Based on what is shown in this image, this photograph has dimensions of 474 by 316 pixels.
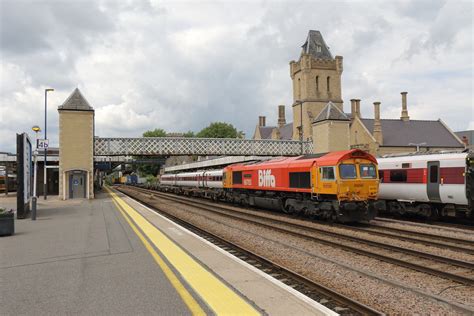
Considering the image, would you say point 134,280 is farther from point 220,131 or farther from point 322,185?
point 220,131

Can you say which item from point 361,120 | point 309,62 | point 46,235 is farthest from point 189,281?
point 309,62

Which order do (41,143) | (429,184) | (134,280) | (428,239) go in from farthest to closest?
1. (41,143)
2. (429,184)
3. (428,239)
4. (134,280)

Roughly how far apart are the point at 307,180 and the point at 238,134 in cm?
9146

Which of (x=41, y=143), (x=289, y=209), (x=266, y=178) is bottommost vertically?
(x=289, y=209)

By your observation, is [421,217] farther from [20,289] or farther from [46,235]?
[20,289]

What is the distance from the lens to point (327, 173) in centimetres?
1666

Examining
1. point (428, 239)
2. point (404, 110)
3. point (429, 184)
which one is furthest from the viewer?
point (404, 110)

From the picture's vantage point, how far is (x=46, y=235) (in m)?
13.5

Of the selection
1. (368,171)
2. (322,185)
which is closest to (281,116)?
(368,171)

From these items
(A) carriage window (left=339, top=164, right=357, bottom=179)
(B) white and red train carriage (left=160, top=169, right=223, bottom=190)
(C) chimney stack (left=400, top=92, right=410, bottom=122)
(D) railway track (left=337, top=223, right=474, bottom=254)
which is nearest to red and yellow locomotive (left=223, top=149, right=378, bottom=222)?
(A) carriage window (left=339, top=164, right=357, bottom=179)

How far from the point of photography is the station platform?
19.5 feet

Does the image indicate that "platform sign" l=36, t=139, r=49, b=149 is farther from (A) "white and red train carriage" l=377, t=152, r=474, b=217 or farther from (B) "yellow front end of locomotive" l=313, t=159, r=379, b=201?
(A) "white and red train carriage" l=377, t=152, r=474, b=217

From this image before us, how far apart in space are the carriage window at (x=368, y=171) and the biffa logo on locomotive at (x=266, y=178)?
5919 mm

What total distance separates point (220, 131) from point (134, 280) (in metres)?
96.5
